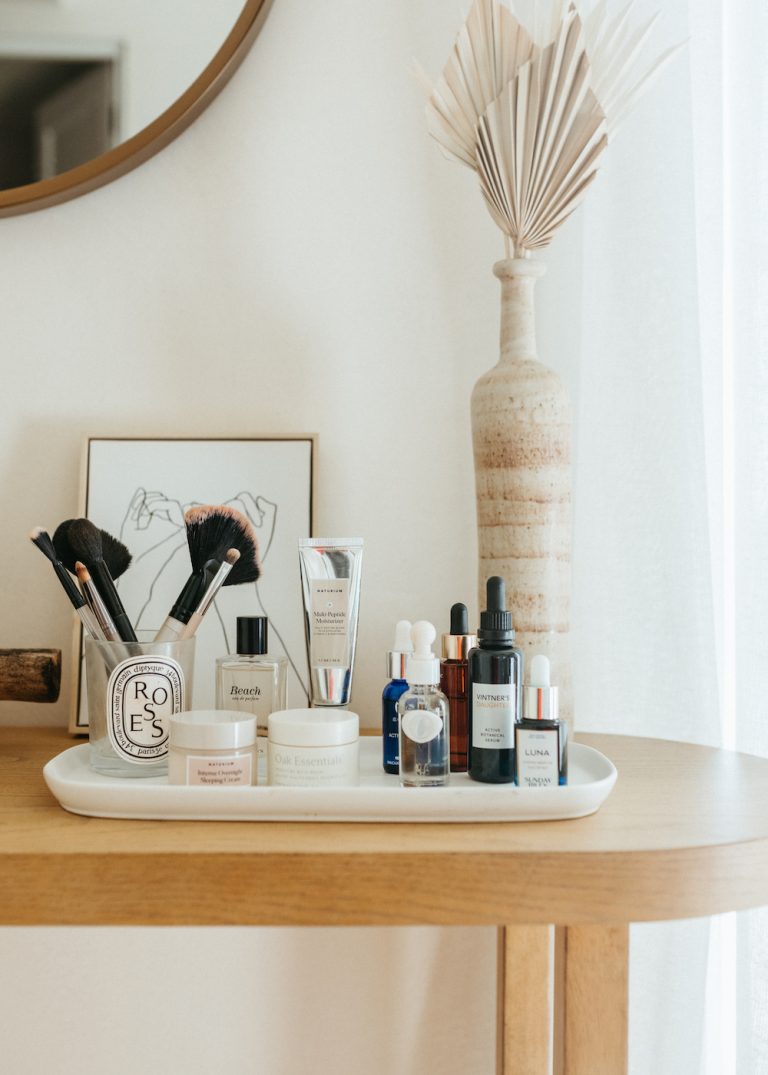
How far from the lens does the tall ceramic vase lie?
62cm

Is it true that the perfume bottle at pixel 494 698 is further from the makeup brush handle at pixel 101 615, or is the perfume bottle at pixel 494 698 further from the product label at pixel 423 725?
the makeup brush handle at pixel 101 615

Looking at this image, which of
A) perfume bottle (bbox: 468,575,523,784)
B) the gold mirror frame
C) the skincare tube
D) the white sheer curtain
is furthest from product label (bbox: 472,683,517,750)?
the gold mirror frame

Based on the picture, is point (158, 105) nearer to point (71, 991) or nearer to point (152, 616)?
point (152, 616)

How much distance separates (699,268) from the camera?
692mm

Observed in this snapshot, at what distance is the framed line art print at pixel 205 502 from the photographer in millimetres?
753

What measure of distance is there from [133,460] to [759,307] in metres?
0.54

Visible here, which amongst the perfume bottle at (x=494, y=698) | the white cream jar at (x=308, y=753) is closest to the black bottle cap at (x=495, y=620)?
the perfume bottle at (x=494, y=698)

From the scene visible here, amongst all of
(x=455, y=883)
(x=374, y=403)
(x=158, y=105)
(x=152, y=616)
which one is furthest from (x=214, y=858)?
(x=158, y=105)

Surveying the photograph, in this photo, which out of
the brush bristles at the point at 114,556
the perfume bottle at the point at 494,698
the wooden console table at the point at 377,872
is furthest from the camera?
the brush bristles at the point at 114,556

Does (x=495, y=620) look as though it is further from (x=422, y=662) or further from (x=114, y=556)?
(x=114, y=556)

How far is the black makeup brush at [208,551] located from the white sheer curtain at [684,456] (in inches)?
11.6

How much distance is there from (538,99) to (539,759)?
0.46 metres

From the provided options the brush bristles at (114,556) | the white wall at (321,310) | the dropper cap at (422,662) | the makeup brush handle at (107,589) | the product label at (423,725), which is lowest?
the product label at (423,725)

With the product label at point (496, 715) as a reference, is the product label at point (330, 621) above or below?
above
